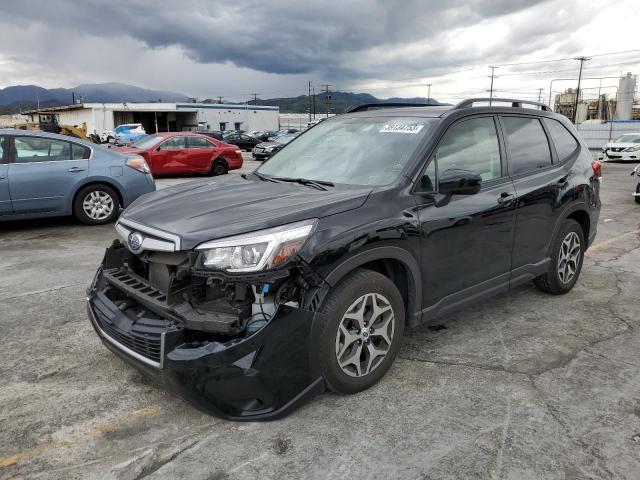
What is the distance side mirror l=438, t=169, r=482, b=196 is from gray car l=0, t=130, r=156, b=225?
20.7 ft

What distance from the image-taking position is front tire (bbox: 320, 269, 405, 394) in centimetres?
279

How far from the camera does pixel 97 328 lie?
10.3ft

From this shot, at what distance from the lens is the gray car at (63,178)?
730 cm

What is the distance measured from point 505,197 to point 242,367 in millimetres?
2406

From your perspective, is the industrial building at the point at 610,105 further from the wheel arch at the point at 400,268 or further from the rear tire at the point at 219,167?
the wheel arch at the point at 400,268

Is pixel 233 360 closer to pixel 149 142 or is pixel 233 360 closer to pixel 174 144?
pixel 174 144

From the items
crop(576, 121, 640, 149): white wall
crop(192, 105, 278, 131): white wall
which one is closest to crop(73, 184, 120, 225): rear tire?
crop(576, 121, 640, 149): white wall

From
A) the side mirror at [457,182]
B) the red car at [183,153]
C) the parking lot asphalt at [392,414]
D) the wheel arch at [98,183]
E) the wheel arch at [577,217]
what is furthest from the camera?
the red car at [183,153]

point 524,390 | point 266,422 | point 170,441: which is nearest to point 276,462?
point 266,422

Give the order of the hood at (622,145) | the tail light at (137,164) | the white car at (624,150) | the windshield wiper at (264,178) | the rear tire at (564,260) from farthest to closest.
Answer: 1. the hood at (622,145)
2. the white car at (624,150)
3. the tail light at (137,164)
4. the rear tire at (564,260)
5. the windshield wiper at (264,178)

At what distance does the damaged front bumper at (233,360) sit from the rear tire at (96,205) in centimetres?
582

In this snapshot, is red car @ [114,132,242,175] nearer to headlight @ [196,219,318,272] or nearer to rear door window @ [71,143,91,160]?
rear door window @ [71,143,91,160]

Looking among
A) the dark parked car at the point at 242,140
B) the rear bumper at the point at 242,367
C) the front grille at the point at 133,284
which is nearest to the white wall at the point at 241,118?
the dark parked car at the point at 242,140

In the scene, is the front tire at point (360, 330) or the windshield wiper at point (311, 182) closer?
the front tire at point (360, 330)
